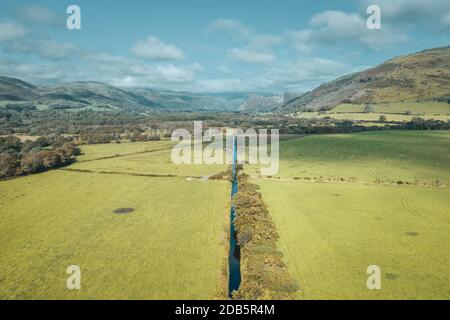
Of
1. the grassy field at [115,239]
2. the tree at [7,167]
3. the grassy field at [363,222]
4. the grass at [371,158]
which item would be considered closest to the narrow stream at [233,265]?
the grassy field at [115,239]

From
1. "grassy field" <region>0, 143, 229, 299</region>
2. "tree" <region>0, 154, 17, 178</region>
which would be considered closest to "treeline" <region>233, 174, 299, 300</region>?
"grassy field" <region>0, 143, 229, 299</region>

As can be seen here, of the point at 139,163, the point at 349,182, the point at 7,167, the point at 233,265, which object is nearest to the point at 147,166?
the point at 139,163

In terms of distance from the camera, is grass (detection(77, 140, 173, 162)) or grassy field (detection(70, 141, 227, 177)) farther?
grass (detection(77, 140, 173, 162))

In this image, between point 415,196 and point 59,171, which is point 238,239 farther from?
point 59,171

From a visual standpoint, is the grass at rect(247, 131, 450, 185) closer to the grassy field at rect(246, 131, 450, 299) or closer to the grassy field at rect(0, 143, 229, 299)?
the grassy field at rect(246, 131, 450, 299)

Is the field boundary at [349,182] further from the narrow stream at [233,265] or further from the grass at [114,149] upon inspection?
the grass at [114,149]
